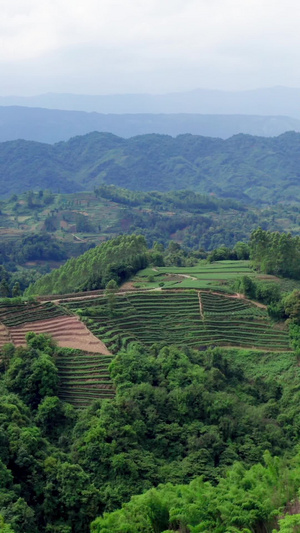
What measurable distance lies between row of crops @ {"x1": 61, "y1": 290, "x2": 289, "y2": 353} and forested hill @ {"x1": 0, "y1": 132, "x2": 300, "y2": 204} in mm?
111015

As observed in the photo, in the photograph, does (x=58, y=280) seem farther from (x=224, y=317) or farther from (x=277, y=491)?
(x=277, y=491)

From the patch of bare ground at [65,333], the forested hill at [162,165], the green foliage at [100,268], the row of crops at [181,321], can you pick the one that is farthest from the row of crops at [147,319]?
the forested hill at [162,165]

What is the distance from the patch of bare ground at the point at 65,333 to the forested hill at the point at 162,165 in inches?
4566

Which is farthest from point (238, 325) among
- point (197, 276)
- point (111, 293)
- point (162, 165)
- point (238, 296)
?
point (162, 165)

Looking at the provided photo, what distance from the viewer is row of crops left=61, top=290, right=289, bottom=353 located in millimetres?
34031

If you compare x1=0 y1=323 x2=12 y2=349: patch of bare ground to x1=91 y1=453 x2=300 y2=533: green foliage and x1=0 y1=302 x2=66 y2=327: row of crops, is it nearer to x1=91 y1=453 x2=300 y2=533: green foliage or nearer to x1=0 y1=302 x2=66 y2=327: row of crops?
x1=0 y1=302 x2=66 y2=327: row of crops

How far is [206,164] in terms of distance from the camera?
17225 cm

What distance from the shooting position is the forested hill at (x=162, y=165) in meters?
154

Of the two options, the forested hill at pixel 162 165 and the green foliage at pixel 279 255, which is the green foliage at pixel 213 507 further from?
the forested hill at pixel 162 165

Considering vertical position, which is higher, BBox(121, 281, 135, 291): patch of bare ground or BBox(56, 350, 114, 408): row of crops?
BBox(121, 281, 135, 291): patch of bare ground

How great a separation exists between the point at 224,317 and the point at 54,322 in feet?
32.8

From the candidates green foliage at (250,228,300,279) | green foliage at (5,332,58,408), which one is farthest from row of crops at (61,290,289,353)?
green foliage at (250,228,300,279)

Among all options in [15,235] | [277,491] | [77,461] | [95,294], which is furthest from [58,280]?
[15,235]

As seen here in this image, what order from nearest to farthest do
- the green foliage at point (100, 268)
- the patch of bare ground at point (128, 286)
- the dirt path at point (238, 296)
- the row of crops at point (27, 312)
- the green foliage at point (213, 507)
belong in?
the green foliage at point (213, 507) < the row of crops at point (27, 312) < the dirt path at point (238, 296) < the patch of bare ground at point (128, 286) < the green foliage at point (100, 268)
